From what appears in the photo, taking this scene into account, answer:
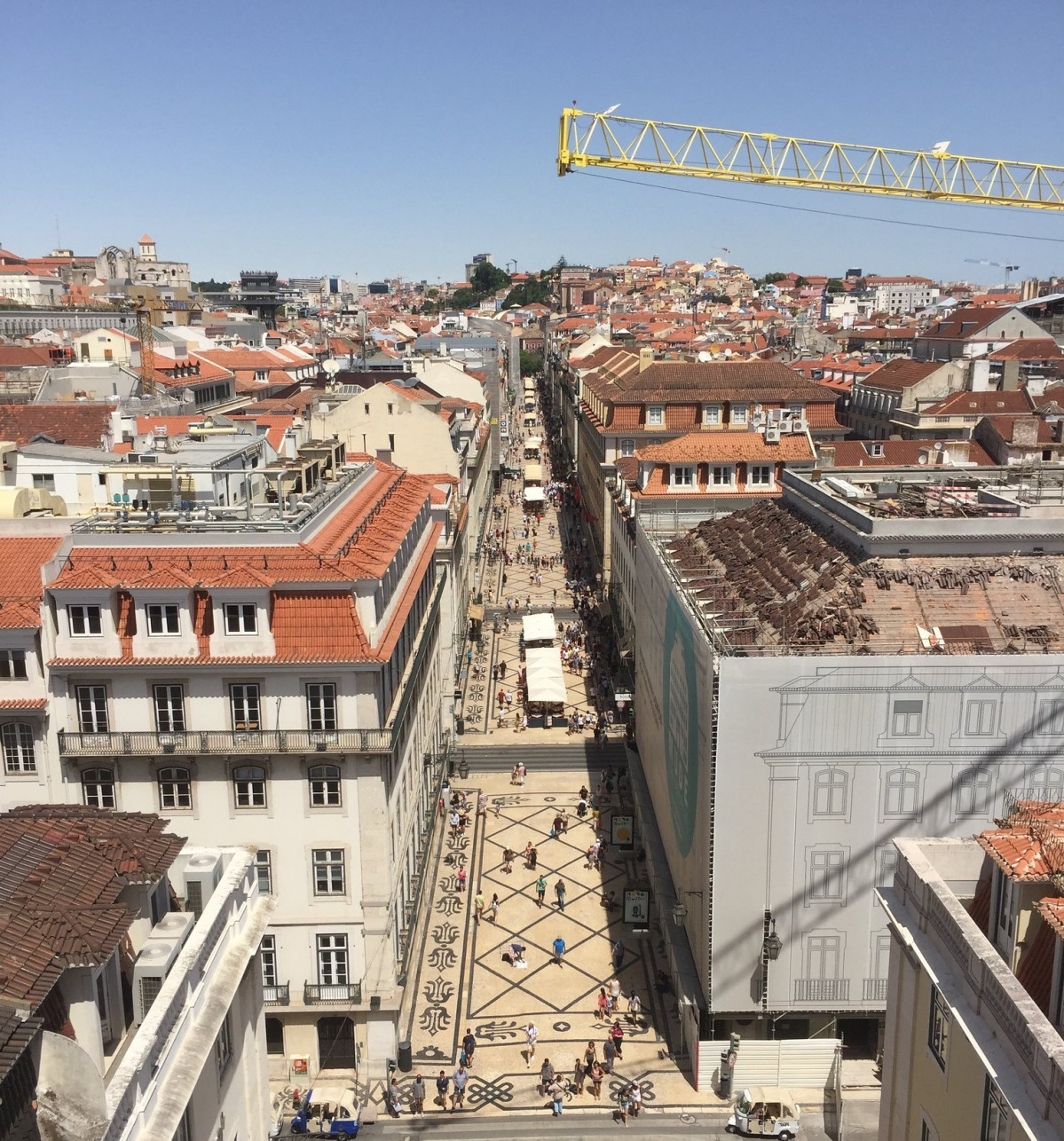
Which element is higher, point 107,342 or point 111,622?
point 107,342

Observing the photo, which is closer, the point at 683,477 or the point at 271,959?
the point at 271,959

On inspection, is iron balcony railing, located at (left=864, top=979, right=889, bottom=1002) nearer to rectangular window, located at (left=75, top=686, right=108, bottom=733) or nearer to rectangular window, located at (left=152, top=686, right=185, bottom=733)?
rectangular window, located at (left=152, top=686, right=185, bottom=733)

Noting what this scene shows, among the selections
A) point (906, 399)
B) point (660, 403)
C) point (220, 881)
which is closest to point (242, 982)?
point (220, 881)

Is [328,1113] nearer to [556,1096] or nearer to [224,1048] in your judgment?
[556,1096]

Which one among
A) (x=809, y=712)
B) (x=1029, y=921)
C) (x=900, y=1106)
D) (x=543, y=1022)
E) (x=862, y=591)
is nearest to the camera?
(x=1029, y=921)

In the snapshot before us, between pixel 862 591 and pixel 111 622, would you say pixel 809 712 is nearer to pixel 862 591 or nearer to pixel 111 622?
pixel 862 591

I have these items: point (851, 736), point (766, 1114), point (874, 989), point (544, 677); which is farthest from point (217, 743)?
point (544, 677)

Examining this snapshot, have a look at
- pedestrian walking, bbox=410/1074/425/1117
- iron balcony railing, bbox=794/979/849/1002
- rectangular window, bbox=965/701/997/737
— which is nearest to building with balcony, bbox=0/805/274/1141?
pedestrian walking, bbox=410/1074/425/1117
